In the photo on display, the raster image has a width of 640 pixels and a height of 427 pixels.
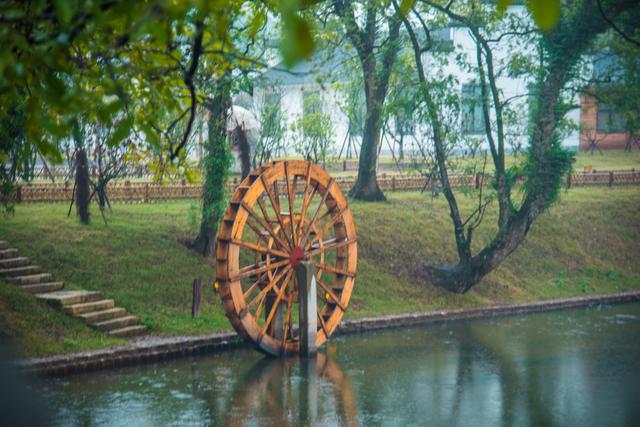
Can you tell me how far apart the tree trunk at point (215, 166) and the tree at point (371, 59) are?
12.6 feet

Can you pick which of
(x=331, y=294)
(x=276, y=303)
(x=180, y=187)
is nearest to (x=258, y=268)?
(x=276, y=303)

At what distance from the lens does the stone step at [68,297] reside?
16203 millimetres

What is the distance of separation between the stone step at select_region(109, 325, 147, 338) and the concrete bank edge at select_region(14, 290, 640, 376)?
1.03 feet

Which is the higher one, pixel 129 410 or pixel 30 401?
pixel 30 401

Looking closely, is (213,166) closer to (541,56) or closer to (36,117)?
(541,56)

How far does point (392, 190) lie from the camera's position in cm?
2978

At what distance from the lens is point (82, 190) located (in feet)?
68.0

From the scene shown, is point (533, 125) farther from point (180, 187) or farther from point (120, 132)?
point (120, 132)

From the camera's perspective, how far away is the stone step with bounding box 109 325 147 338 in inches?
641

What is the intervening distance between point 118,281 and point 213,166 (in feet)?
11.2

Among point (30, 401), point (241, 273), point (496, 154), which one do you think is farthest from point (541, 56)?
point (30, 401)

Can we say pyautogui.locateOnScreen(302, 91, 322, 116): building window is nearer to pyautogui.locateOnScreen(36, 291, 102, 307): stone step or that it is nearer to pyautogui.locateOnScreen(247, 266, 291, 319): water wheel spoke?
pyautogui.locateOnScreen(247, 266, 291, 319): water wheel spoke

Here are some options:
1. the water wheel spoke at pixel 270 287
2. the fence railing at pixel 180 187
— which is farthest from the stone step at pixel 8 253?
the fence railing at pixel 180 187

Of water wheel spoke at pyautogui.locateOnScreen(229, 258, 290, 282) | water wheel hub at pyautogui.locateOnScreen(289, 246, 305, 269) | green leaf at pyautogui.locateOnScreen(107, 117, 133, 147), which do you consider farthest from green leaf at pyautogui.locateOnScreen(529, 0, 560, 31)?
water wheel hub at pyautogui.locateOnScreen(289, 246, 305, 269)
